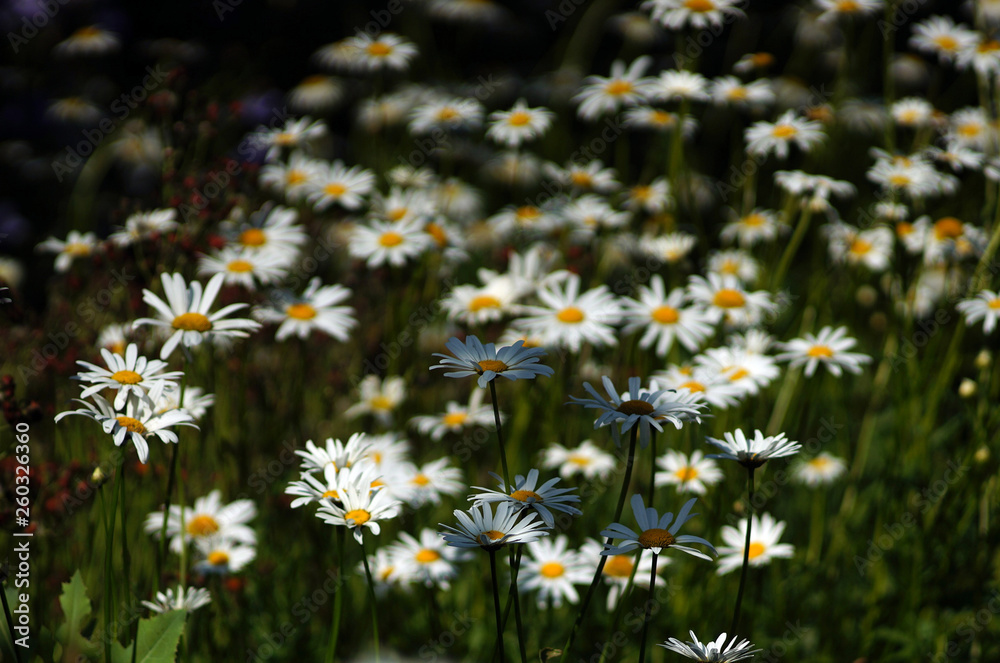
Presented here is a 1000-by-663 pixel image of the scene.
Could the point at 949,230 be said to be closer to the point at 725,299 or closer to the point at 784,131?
the point at 784,131

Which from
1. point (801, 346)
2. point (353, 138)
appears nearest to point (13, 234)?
point (353, 138)

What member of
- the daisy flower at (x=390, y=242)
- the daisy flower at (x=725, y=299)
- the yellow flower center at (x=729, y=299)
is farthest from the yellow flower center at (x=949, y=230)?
the daisy flower at (x=390, y=242)

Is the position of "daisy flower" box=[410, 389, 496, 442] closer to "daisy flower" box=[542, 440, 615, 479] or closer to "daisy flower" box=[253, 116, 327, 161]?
"daisy flower" box=[542, 440, 615, 479]

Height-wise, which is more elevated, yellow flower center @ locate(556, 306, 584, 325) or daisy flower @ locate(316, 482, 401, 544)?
daisy flower @ locate(316, 482, 401, 544)

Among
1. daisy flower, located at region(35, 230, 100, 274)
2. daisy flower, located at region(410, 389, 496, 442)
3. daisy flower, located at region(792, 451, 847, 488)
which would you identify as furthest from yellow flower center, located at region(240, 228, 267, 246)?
daisy flower, located at region(792, 451, 847, 488)

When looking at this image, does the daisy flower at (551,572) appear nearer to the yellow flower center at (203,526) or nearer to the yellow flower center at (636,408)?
the yellow flower center at (636,408)
